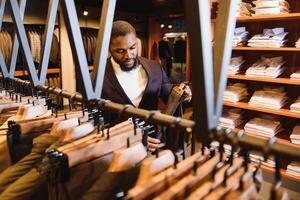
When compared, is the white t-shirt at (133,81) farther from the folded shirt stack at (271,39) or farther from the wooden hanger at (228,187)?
the folded shirt stack at (271,39)

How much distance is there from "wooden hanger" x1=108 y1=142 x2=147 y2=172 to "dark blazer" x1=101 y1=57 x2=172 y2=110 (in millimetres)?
905

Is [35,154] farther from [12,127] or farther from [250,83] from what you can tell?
[250,83]

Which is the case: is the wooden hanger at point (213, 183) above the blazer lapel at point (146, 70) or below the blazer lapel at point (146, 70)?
below

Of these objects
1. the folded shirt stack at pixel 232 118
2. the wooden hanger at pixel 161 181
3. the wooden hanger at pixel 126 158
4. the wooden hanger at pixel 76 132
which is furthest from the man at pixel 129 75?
the folded shirt stack at pixel 232 118

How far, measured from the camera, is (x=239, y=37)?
126 inches

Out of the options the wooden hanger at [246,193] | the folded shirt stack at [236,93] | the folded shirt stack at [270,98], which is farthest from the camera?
the folded shirt stack at [236,93]

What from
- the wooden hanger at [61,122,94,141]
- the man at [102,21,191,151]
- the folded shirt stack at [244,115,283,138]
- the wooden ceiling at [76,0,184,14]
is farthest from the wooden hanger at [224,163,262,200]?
the wooden ceiling at [76,0,184,14]

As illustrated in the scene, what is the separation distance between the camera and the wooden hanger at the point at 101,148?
883 mm

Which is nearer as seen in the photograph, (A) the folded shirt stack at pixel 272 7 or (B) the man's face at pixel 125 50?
(B) the man's face at pixel 125 50

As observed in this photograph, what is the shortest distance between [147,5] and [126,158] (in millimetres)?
5997

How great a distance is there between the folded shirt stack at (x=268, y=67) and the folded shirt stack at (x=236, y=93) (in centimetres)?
23

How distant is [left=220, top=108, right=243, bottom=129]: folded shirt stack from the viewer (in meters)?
3.32

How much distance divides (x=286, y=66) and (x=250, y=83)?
0.44m

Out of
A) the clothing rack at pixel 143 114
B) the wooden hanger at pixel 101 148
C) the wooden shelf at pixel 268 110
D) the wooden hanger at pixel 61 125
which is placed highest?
the clothing rack at pixel 143 114
